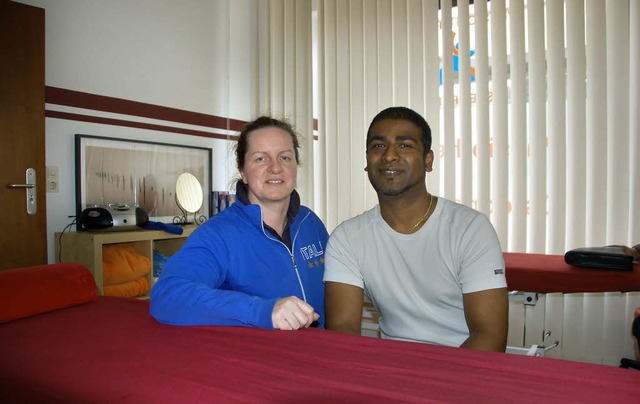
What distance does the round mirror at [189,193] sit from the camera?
3.43 metres

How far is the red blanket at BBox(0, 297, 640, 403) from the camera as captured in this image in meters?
0.66

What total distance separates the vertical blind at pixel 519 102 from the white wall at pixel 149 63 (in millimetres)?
1066

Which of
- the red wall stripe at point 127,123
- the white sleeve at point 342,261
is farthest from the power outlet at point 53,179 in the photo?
the white sleeve at point 342,261

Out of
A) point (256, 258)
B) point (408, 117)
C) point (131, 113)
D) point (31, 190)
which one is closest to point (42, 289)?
point (256, 258)

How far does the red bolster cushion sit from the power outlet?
5.56ft

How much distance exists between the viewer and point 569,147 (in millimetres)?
2908

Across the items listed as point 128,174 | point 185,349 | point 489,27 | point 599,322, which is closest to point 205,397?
point 185,349

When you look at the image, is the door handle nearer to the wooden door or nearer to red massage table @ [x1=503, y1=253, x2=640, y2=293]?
the wooden door

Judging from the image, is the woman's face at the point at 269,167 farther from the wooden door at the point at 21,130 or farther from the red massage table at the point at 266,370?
the wooden door at the point at 21,130

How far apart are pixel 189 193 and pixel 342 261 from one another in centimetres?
235

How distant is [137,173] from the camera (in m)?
3.18

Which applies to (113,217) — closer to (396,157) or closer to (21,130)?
(21,130)

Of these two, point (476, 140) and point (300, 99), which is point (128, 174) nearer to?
point (300, 99)

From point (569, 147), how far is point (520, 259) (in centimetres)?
113
